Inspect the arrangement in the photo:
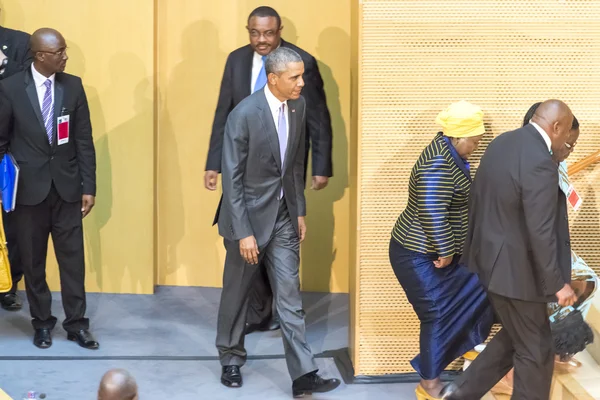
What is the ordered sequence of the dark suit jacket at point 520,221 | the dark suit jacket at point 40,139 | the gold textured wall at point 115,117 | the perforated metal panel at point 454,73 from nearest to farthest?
the dark suit jacket at point 520,221 → the perforated metal panel at point 454,73 → the dark suit jacket at point 40,139 → the gold textured wall at point 115,117

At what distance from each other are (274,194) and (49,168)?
4.72 feet

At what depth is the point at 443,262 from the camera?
5230mm

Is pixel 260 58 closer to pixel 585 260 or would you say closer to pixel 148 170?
pixel 148 170

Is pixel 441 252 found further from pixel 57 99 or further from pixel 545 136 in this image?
pixel 57 99

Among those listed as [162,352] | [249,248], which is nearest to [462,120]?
[249,248]

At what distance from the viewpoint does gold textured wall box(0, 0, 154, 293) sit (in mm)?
7262

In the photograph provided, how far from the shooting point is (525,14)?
5.66 meters

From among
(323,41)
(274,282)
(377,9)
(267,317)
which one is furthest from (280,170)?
(323,41)

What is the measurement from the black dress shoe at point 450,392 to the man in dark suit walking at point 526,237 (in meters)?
0.39

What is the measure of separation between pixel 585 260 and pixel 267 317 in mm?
1988

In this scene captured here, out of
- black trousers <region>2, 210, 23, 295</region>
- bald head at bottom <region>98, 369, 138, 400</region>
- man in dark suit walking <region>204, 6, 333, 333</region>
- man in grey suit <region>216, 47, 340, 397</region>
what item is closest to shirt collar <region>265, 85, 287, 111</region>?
man in grey suit <region>216, 47, 340, 397</region>

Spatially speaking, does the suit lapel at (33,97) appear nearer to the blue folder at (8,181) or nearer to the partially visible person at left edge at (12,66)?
the blue folder at (8,181)

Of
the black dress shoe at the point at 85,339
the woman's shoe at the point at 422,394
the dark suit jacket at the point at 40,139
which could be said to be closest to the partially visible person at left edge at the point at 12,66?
the dark suit jacket at the point at 40,139

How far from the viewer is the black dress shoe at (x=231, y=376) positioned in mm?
5711
